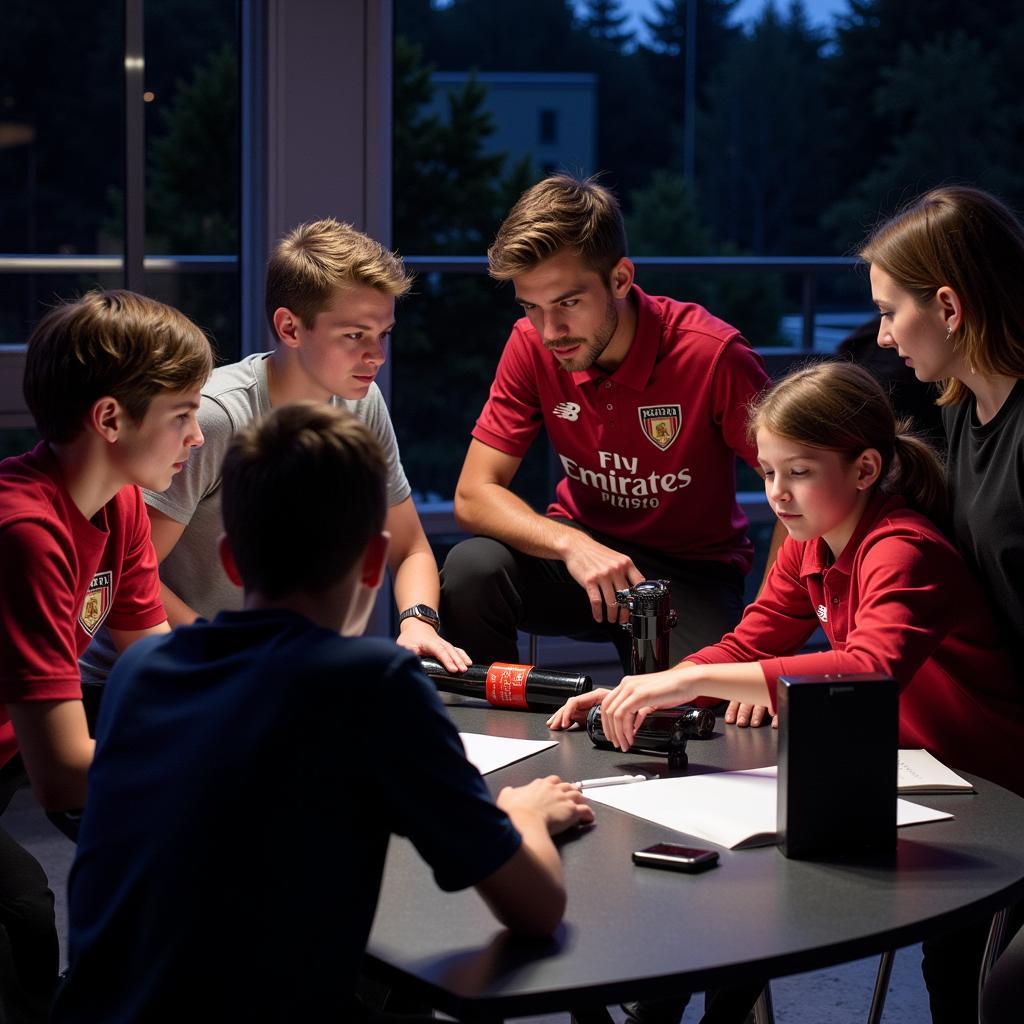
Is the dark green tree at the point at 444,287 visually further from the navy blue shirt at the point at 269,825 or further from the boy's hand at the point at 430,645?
the navy blue shirt at the point at 269,825

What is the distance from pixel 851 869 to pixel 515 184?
14.2ft

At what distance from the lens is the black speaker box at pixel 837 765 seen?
4.51ft

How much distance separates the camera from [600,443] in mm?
2842

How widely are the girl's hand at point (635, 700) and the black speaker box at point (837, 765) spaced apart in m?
0.33

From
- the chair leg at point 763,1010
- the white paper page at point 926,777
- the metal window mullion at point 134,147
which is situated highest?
the metal window mullion at point 134,147

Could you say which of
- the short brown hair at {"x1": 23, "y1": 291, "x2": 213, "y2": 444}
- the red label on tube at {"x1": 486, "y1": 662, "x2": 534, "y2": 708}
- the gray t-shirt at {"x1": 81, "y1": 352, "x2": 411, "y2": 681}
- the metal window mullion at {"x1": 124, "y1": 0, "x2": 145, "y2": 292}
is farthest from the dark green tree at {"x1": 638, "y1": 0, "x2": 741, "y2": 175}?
the short brown hair at {"x1": 23, "y1": 291, "x2": 213, "y2": 444}

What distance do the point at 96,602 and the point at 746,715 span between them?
2.90 ft

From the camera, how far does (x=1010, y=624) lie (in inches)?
75.9

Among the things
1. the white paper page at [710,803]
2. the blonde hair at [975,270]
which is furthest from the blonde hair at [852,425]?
the white paper page at [710,803]

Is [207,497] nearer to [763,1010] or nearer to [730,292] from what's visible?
[763,1010]

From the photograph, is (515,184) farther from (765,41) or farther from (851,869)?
(851,869)

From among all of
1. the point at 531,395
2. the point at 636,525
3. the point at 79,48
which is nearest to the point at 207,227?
the point at 79,48

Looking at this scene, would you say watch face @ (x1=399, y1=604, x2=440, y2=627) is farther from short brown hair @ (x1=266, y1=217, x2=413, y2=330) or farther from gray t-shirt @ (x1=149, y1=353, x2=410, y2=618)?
short brown hair @ (x1=266, y1=217, x2=413, y2=330)

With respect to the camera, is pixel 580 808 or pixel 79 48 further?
pixel 79 48
